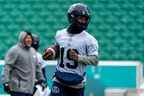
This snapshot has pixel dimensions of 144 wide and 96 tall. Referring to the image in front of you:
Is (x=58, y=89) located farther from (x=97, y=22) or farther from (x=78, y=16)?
(x=97, y=22)

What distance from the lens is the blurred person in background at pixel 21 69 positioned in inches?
339

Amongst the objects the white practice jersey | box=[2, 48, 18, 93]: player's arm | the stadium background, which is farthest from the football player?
the stadium background

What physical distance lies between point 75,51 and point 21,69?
315cm

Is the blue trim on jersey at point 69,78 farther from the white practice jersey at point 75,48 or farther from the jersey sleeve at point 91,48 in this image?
the jersey sleeve at point 91,48

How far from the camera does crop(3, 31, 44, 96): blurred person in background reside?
28.3 ft

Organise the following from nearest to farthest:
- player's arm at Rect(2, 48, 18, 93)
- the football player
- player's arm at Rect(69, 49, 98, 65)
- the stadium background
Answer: player's arm at Rect(69, 49, 98, 65) < the football player < player's arm at Rect(2, 48, 18, 93) < the stadium background

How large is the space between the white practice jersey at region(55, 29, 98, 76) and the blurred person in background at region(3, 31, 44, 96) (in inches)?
115

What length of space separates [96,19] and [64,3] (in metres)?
0.80

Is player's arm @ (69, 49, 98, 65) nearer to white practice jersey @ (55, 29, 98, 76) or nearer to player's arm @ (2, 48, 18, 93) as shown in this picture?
white practice jersey @ (55, 29, 98, 76)

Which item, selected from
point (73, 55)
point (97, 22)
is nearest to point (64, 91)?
point (73, 55)

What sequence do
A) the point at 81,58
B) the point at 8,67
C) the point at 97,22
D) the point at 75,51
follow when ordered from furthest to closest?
1. the point at 97,22
2. the point at 8,67
3. the point at 75,51
4. the point at 81,58

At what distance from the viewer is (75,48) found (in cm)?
567

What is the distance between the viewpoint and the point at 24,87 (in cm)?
868

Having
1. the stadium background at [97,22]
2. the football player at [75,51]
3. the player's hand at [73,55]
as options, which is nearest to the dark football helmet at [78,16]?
the football player at [75,51]
